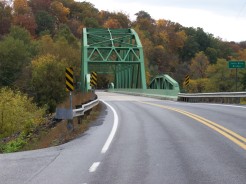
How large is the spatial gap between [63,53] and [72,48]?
33.1 ft

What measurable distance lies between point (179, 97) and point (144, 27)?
450 ft

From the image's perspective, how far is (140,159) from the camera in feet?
30.5

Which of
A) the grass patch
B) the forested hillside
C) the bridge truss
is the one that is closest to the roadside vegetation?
the forested hillside

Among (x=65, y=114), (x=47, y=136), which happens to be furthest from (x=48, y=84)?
(x=65, y=114)

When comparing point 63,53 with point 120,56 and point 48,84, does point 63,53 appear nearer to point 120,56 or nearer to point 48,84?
point 120,56

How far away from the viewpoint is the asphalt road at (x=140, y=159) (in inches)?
301

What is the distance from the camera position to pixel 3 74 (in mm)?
85000

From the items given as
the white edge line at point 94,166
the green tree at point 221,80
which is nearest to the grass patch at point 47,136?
the white edge line at point 94,166

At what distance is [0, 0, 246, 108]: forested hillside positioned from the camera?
72.6m

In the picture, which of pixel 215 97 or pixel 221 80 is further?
pixel 221 80

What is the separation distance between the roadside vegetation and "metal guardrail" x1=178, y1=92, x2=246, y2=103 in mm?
11568

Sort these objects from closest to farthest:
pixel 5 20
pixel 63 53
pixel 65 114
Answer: pixel 65 114 → pixel 63 53 → pixel 5 20

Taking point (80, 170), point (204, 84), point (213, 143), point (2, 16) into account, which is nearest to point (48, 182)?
point (80, 170)

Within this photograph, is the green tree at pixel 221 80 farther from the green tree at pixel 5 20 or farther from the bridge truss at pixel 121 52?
the green tree at pixel 5 20
